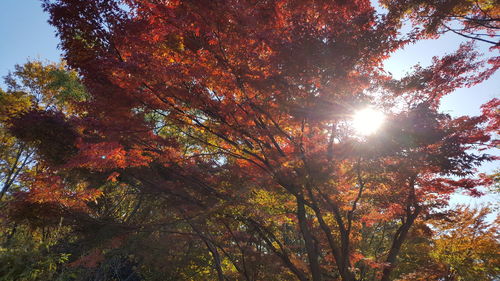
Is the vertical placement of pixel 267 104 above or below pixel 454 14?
below

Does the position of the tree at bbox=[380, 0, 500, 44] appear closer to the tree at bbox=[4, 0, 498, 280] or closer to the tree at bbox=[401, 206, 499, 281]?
the tree at bbox=[4, 0, 498, 280]

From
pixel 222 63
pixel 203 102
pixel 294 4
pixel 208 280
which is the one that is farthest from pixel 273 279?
pixel 294 4

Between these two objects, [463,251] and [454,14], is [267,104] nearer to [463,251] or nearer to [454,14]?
[454,14]

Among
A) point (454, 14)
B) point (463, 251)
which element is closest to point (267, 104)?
point (454, 14)

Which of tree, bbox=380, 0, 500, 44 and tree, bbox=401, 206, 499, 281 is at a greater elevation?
tree, bbox=380, 0, 500, 44

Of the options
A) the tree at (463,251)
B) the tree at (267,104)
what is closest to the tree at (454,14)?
the tree at (267,104)

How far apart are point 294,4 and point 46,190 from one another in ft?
25.2

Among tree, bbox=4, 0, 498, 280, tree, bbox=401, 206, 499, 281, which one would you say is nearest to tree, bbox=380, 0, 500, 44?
tree, bbox=4, 0, 498, 280

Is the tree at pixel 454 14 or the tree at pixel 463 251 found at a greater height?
the tree at pixel 454 14

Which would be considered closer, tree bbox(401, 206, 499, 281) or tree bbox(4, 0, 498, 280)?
tree bbox(4, 0, 498, 280)

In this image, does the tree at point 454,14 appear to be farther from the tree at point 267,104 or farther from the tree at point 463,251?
the tree at point 463,251

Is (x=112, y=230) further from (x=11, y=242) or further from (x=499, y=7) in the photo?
(x=499, y=7)

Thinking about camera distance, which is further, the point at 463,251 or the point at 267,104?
the point at 463,251

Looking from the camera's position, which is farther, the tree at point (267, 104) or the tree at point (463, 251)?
the tree at point (463, 251)
